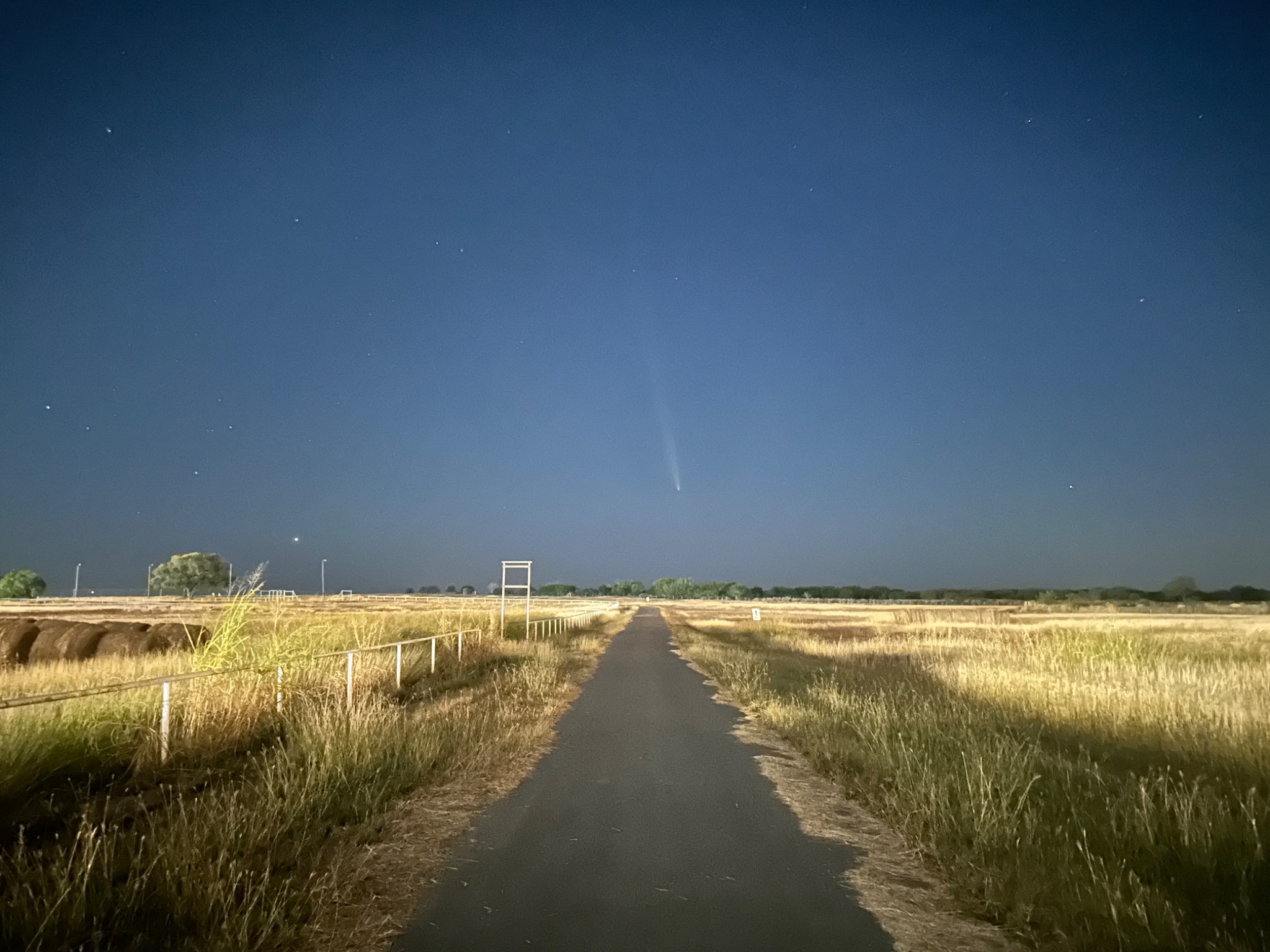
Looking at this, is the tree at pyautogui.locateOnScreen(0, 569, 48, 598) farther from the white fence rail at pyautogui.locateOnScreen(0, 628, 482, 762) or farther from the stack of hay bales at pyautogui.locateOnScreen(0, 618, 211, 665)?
the white fence rail at pyautogui.locateOnScreen(0, 628, 482, 762)

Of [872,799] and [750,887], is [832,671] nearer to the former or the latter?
[872,799]

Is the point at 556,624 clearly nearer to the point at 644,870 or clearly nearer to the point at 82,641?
the point at 82,641

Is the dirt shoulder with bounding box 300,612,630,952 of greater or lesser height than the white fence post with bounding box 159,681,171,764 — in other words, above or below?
below

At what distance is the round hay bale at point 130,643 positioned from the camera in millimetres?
17641

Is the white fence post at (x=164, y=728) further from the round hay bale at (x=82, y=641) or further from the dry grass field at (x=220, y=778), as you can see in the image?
the round hay bale at (x=82, y=641)

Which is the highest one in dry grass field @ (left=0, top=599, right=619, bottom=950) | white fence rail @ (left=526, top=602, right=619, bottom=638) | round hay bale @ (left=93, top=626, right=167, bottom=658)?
round hay bale @ (left=93, top=626, right=167, bottom=658)

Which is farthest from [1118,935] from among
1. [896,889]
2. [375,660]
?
[375,660]

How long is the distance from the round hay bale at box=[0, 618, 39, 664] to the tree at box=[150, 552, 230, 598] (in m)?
119

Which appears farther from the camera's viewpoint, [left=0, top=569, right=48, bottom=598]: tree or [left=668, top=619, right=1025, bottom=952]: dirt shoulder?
[left=0, top=569, right=48, bottom=598]: tree

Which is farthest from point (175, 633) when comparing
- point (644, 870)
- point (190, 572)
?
point (190, 572)

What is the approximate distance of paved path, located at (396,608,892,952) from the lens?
4.43 metres

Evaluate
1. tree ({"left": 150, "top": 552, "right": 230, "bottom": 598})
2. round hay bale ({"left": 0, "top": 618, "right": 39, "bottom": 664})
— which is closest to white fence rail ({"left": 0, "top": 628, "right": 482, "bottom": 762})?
round hay bale ({"left": 0, "top": 618, "right": 39, "bottom": 664})

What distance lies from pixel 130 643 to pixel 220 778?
13.0 m

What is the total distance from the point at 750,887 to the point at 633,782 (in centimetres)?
346
